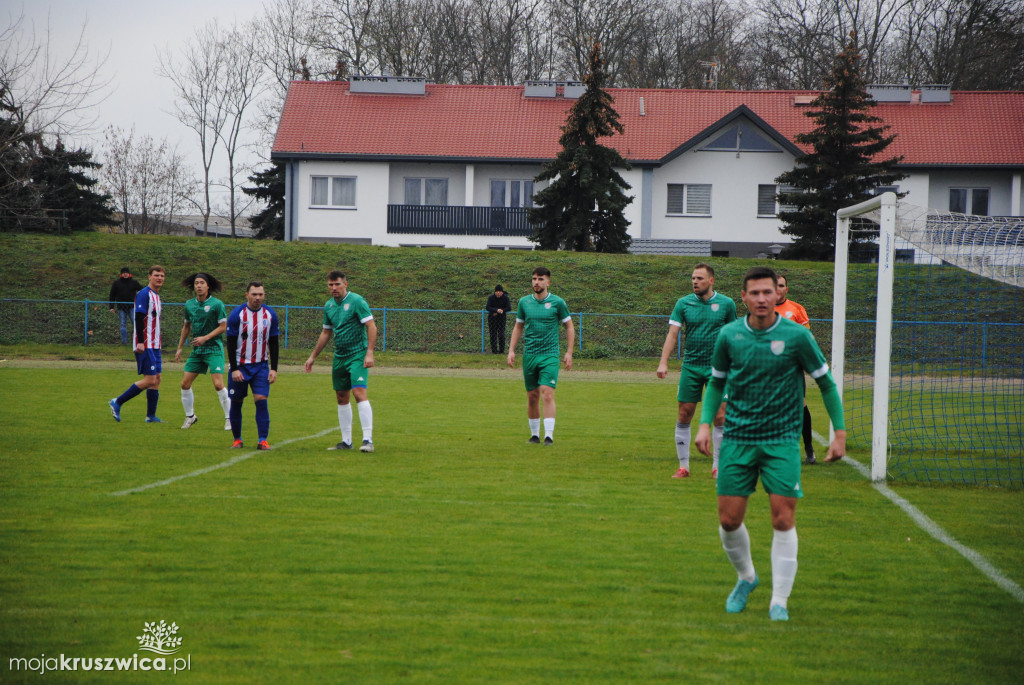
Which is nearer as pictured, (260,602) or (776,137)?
(260,602)

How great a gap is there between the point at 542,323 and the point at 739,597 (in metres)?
6.63

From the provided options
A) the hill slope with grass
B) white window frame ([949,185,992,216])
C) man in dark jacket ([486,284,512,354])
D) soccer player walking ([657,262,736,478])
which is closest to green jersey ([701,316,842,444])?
soccer player walking ([657,262,736,478])

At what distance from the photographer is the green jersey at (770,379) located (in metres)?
5.12

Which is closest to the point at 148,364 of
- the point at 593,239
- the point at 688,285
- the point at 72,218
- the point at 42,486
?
the point at 42,486

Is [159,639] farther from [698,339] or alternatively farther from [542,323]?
[542,323]

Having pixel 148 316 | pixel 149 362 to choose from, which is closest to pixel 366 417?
pixel 149 362

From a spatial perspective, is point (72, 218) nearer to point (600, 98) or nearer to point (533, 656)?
point (600, 98)

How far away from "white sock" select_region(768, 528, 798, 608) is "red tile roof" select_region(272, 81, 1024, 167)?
3483 cm

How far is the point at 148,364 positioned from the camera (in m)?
13.1

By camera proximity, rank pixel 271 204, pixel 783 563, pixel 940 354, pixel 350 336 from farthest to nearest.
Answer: pixel 271 204 < pixel 940 354 < pixel 350 336 < pixel 783 563

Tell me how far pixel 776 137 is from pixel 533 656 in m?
36.6

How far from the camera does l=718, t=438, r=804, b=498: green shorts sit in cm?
502

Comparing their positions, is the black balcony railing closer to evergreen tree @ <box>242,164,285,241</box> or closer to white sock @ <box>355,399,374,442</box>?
evergreen tree @ <box>242,164,285,241</box>

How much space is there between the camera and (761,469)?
515 centimetres
